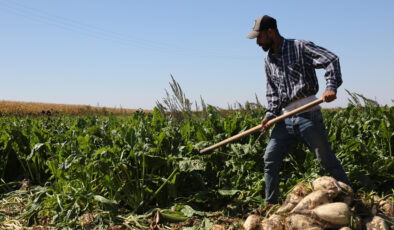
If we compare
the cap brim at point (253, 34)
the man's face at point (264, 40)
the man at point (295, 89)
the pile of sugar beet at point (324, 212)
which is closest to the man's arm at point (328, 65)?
the man at point (295, 89)

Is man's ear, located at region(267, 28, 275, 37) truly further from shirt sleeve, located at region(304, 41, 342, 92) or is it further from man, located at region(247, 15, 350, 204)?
shirt sleeve, located at region(304, 41, 342, 92)

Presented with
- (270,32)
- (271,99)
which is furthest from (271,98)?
(270,32)

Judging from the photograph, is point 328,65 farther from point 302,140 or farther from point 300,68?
point 302,140

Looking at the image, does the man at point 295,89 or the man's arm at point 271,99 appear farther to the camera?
the man's arm at point 271,99

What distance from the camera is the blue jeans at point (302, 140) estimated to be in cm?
330

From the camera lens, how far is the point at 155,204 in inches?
166

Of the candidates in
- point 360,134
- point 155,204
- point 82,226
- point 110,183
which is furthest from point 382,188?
point 82,226

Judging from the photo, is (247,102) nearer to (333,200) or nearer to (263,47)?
(263,47)

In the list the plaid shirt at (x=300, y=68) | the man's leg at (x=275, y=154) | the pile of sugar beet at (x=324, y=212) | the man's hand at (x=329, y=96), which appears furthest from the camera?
the man's leg at (x=275, y=154)

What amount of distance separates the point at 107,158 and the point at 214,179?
4.24 ft

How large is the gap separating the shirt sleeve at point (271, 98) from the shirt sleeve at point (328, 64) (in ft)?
1.79

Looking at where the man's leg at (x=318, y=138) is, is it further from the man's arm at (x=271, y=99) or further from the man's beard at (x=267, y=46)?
the man's beard at (x=267, y=46)

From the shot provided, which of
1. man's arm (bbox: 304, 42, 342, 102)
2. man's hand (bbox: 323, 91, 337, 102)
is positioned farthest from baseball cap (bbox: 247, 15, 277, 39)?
man's hand (bbox: 323, 91, 337, 102)

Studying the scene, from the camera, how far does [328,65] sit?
3217mm
